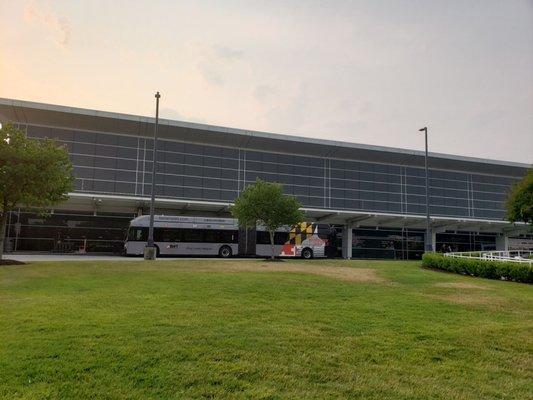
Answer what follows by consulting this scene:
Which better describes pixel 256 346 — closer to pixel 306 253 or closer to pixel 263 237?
pixel 263 237

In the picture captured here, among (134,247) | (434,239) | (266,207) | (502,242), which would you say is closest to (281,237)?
(266,207)

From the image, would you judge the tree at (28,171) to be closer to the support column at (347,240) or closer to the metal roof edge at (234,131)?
the metal roof edge at (234,131)

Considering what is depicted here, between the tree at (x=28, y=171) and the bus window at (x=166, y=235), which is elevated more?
the tree at (x=28, y=171)

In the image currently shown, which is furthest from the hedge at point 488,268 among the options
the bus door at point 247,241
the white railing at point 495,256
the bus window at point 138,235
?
the bus window at point 138,235

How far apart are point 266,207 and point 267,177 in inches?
631

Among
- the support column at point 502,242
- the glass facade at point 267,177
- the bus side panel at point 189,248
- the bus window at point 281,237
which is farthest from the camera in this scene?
the support column at point 502,242

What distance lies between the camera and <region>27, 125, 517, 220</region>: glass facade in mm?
40312

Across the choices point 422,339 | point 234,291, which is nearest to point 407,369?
point 422,339

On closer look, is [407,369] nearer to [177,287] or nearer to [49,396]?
[49,396]

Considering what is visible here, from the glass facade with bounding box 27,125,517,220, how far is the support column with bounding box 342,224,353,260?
2.14 m

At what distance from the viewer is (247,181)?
4494 centimetres

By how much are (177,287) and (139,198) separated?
2804 cm

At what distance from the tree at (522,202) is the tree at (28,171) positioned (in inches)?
1036

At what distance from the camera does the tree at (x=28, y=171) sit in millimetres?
19516
